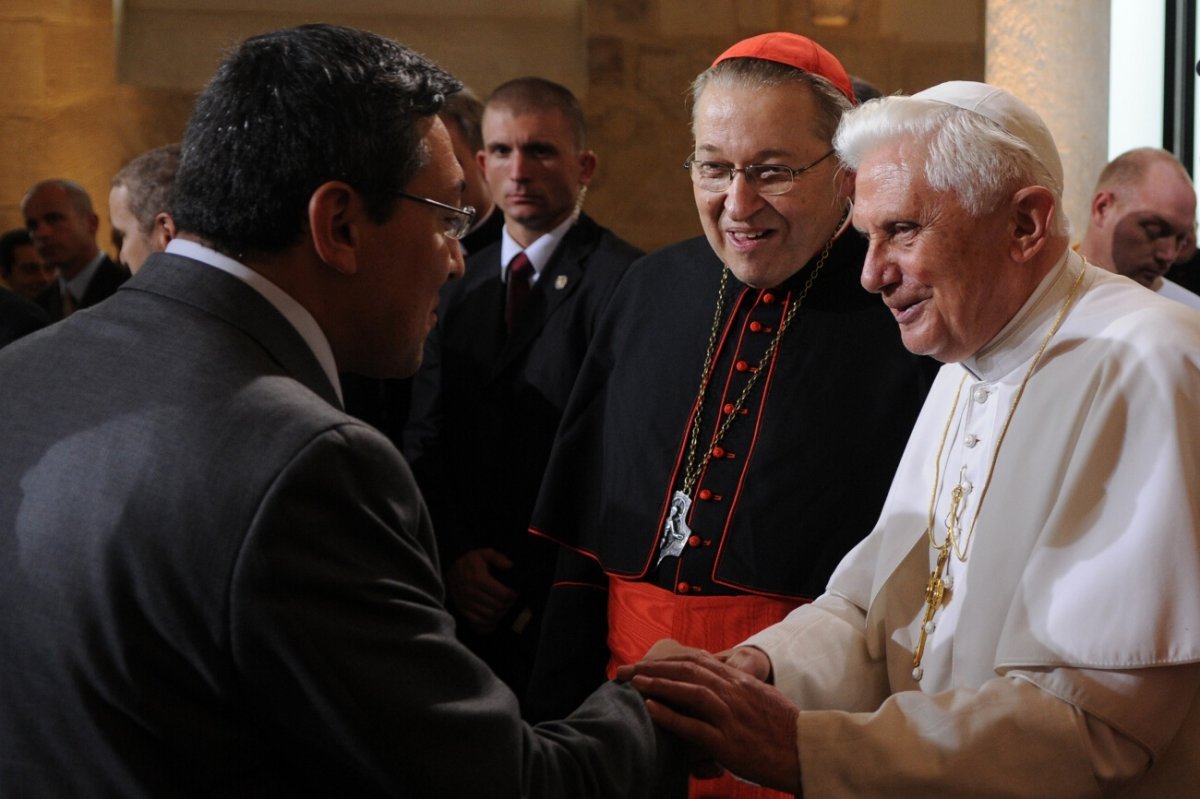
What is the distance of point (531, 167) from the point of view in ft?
14.4

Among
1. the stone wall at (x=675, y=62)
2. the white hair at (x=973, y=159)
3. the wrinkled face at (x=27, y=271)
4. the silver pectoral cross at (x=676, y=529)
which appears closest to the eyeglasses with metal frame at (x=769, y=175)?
the white hair at (x=973, y=159)

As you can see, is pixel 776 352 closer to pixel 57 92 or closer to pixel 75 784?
pixel 75 784

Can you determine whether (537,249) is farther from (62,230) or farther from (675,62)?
(675,62)

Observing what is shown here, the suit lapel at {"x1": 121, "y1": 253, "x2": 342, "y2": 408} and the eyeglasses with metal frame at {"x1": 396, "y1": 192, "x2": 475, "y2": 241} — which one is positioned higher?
the eyeglasses with metal frame at {"x1": 396, "y1": 192, "x2": 475, "y2": 241}

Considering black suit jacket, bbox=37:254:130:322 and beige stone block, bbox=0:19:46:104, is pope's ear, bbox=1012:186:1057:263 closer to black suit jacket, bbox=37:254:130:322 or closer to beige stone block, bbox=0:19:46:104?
black suit jacket, bbox=37:254:130:322

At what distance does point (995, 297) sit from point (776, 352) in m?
0.78

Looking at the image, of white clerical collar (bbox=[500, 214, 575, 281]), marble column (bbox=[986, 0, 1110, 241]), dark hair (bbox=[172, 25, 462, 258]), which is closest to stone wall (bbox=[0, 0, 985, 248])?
marble column (bbox=[986, 0, 1110, 241])

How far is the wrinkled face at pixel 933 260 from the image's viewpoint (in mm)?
2240

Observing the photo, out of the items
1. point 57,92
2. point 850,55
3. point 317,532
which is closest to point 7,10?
point 57,92

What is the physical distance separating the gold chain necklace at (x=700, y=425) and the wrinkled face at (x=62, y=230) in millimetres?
4492

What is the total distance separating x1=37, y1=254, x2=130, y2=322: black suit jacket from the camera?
19.8 ft

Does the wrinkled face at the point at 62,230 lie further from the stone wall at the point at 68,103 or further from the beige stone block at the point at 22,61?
the beige stone block at the point at 22,61

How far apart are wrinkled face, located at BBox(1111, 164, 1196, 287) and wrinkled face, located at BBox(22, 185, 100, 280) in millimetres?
→ 4653

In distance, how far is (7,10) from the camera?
7699 mm
